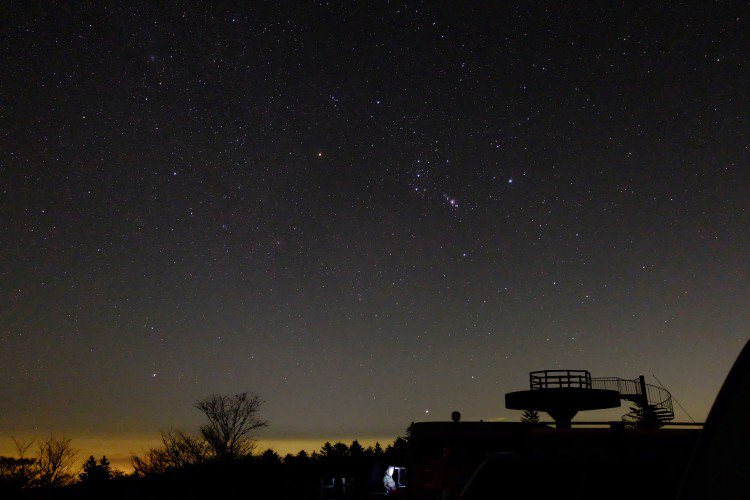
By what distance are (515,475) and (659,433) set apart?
5116 millimetres

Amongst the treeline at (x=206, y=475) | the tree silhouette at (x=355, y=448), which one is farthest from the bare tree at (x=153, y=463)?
the tree silhouette at (x=355, y=448)

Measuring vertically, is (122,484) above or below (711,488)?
below

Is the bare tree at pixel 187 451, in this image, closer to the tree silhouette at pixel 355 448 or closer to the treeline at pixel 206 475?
the treeline at pixel 206 475

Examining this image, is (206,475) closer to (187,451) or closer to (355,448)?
(187,451)

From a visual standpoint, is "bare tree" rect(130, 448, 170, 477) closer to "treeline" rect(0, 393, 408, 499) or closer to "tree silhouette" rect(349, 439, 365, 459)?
"treeline" rect(0, 393, 408, 499)

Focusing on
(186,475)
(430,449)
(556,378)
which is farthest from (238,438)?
(430,449)

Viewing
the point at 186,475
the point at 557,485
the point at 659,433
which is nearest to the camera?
the point at 557,485

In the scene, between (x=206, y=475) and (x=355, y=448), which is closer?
(x=206, y=475)

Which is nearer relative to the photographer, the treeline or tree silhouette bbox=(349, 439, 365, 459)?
the treeline

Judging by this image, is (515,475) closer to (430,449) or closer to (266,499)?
(430,449)

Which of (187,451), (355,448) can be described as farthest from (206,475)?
(355,448)

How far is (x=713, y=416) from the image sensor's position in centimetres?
279

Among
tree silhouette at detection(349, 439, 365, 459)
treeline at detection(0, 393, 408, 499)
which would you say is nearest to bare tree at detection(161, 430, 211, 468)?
treeline at detection(0, 393, 408, 499)

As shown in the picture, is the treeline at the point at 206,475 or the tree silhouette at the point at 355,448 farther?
the tree silhouette at the point at 355,448
